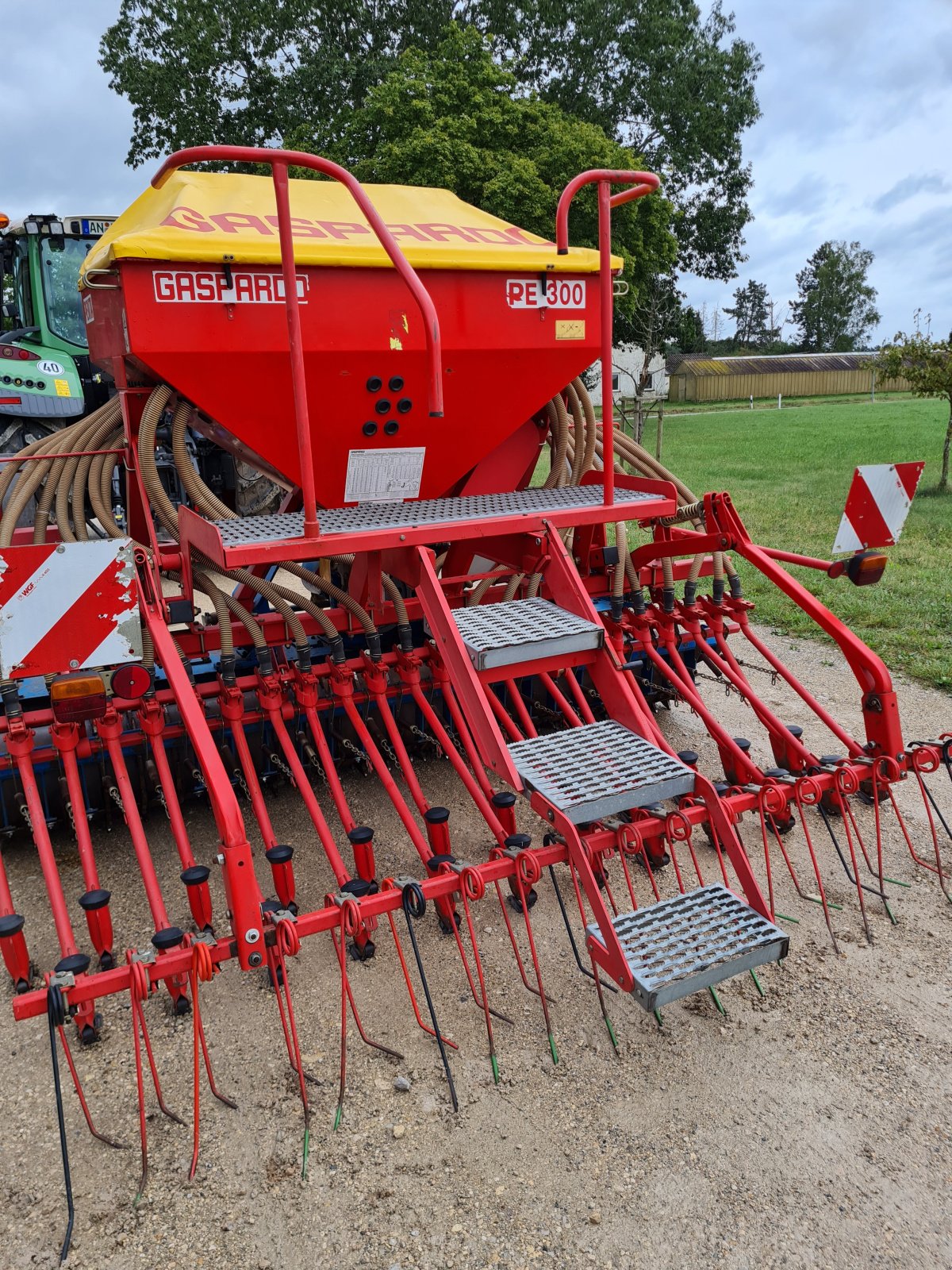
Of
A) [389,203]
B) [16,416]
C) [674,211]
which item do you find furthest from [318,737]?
[674,211]

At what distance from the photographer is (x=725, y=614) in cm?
391

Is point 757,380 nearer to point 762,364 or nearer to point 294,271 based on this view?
point 762,364

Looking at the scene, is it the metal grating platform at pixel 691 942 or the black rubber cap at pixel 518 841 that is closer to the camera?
the metal grating platform at pixel 691 942

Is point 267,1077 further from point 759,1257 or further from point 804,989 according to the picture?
point 804,989

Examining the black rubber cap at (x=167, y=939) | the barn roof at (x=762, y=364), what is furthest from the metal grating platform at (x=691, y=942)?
the barn roof at (x=762, y=364)

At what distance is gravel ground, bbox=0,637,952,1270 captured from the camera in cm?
194

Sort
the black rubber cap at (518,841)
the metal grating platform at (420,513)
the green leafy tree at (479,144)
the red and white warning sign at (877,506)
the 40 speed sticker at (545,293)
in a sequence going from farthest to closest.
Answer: the green leafy tree at (479,144) < the 40 speed sticker at (545,293) < the red and white warning sign at (877,506) < the metal grating platform at (420,513) < the black rubber cap at (518,841)

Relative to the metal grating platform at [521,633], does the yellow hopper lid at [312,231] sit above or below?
above

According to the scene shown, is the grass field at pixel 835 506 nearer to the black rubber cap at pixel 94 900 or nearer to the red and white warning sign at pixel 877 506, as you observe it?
the red and white warning sign at pixel 877 506

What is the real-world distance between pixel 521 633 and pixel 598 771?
1.58 ft

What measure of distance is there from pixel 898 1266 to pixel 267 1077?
4.98ft

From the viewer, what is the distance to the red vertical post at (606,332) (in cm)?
298

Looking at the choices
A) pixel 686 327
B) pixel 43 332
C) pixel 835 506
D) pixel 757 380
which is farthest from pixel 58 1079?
pixel 757 380

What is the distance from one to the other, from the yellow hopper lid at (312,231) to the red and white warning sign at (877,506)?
1360 mm
